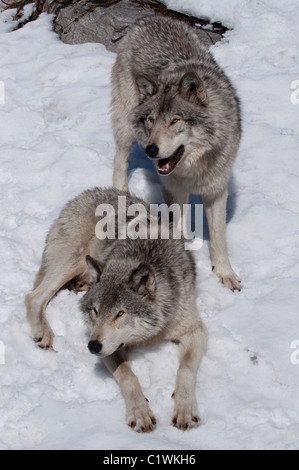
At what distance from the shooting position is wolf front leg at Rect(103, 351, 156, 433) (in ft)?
13.5

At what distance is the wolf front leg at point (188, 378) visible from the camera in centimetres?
416

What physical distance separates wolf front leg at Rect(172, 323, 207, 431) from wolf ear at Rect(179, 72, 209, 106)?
202 centimetres

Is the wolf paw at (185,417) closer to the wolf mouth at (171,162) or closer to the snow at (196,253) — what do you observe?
the snow at (196,253)

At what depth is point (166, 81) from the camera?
561cm

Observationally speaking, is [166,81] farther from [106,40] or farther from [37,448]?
[106,40]

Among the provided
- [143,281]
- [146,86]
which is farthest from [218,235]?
[143,281]

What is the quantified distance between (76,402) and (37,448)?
1.69 feet

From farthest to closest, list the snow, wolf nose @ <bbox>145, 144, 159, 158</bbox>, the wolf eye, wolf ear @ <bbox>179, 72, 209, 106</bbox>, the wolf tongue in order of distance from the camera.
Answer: the wolf tongue, wolf ear @ <bbox>179, 72, 209, 106</bbox>, wolf nose @ <bbox>145, 144, 159, 158</bbox>, the wolf eye, the snow

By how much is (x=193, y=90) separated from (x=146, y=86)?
0.48m

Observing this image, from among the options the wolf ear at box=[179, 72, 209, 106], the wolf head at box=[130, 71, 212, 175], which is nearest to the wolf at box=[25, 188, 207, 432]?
the wolf head at box=[130, 71, 212, 175]

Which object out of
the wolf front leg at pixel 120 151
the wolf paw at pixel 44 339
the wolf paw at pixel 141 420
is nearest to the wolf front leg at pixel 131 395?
the wolf paw at pixel 141 420

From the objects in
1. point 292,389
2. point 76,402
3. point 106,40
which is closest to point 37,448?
point 76,402

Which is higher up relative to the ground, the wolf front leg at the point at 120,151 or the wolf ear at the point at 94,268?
the wolf ear at the point at 94,268

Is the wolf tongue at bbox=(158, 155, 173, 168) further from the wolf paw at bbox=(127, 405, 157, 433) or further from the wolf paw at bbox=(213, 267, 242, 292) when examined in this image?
the wolf paw at bbox=(127, 405, 157, 433)
